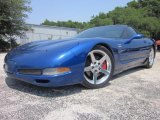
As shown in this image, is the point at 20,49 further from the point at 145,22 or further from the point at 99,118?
the point at 145,22

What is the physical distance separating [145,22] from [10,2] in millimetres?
9605

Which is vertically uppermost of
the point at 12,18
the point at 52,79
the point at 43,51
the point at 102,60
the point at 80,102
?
the point at 12,18

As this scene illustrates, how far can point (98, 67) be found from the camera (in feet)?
12.3

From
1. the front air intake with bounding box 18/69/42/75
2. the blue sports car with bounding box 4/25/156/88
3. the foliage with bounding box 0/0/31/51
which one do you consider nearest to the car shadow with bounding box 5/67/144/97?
the blue sports car with bounding box 4/25/156/88

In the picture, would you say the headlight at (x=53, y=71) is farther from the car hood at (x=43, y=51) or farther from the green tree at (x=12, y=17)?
the green tree at (x=12, y=17)

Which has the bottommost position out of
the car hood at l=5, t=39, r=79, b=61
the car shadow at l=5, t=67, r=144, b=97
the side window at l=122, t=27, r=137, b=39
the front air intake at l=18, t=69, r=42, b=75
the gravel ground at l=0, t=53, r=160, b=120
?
the gravel ground at l=0, t=53, r=160, b=120

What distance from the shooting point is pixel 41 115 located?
2.58 m

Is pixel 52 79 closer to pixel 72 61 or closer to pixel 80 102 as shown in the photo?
pixel 72 61

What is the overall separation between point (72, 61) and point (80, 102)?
0.56m

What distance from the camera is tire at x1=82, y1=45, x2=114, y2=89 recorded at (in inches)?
142

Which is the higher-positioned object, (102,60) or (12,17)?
(12,17)

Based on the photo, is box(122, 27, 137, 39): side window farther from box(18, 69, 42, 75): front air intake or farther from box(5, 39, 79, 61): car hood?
box(18, 69, 42, 75): front air intake

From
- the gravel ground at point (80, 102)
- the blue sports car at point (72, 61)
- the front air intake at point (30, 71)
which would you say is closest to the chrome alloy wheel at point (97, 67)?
the blue sports car at point (72, 61)

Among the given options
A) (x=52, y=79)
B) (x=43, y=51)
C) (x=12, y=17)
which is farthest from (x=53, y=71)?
(x=12, y=17)
